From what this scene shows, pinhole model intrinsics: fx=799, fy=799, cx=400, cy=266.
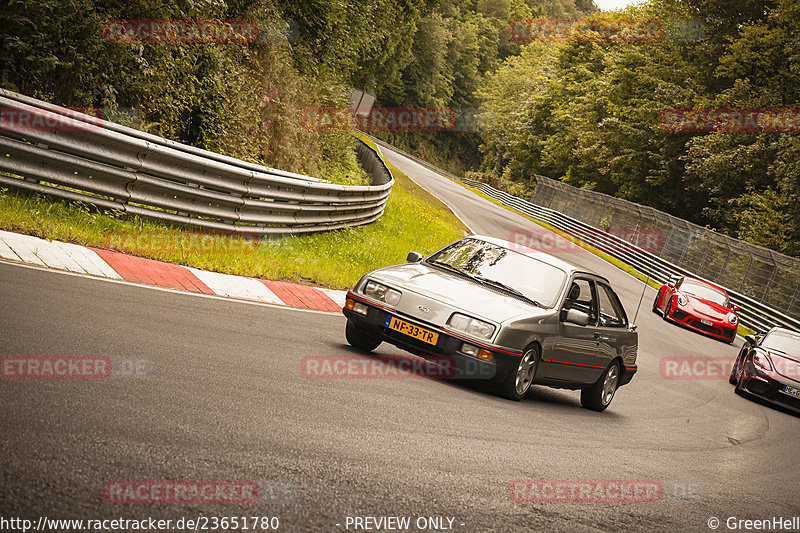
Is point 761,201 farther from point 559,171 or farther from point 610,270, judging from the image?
point 559,171

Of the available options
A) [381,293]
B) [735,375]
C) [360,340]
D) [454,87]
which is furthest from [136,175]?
[454,87]

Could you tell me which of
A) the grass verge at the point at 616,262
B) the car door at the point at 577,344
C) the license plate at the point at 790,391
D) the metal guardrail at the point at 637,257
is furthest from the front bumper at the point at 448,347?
the metal guardrail at the point at 637,257

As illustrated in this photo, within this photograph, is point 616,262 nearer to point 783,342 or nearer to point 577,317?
point 783,342

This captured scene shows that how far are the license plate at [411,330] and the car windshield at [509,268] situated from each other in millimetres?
1402

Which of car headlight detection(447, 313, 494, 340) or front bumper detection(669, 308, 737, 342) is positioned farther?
front bumper detection(669, 308, 737, 342)

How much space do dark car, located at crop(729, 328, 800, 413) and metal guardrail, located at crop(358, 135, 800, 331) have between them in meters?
13.3

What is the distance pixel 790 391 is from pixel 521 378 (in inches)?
303

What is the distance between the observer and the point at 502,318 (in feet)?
24.5

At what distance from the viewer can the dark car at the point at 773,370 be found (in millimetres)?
13398

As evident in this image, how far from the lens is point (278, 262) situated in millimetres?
11344

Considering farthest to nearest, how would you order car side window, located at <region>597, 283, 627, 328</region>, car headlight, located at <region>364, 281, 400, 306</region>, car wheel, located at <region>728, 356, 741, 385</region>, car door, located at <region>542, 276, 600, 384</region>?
car wheel, located at <region>728, 356, 741, 385</region>, car side window, located at <region>597, 283, 627, 328</region>, car door, located at <region>542, 276, 600, 384</region>, car headlight, located at <region>364, 281, 400, 306</region>

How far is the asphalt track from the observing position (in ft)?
11.7

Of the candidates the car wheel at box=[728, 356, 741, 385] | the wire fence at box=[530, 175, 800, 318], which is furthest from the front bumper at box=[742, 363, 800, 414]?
the wire fence at box=[530, 175, 800, 318]

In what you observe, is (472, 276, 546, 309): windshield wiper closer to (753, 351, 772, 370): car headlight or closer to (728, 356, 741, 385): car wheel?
(753, 351, 772, 370): car headlight
